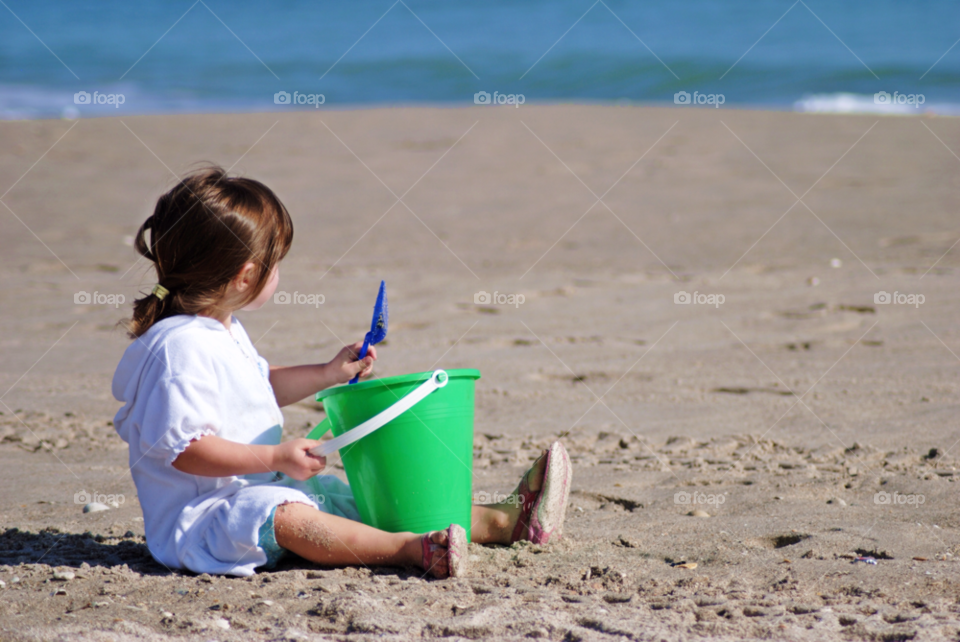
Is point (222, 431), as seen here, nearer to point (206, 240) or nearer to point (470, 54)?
point (206, 240)

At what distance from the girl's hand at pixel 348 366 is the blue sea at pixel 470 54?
10958 millimetres

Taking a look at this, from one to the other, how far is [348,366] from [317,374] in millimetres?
97

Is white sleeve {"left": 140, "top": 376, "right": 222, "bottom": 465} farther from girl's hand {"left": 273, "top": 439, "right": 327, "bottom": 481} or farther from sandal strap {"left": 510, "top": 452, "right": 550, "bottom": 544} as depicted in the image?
sandal strap {"left": 510, "top": 452, "right": 550, "bottom": 544}

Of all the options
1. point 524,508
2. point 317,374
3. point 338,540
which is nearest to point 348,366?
point 317,374

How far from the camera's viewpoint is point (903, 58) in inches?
615

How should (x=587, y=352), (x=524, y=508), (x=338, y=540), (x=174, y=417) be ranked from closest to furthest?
(x=174, y=417) < (x=338, y=540) < (x=524, y=508) < (x=587, y=352)

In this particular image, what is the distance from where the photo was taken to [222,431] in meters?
2.05

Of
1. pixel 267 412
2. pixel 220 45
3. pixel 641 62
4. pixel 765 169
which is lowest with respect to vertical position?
pixel 267 412

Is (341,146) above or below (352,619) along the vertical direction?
above

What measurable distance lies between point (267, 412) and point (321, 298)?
2.99 metres

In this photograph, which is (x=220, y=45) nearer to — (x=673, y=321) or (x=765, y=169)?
(x=765, y=169)

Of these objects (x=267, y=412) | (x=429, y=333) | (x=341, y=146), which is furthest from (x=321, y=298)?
(x=341, y=146)

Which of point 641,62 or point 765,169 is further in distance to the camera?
point 641,62

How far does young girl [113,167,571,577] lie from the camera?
194 centimetres
